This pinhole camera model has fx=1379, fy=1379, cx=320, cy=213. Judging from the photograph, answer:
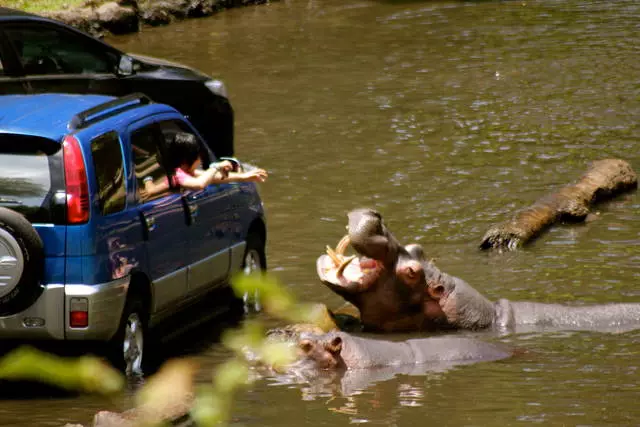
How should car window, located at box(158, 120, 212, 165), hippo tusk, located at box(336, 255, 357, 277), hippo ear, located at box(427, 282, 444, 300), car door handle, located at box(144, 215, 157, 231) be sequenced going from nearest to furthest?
car door handle, located at box(144, 215, 157, 231)
hippo tusk, located at box(336, 255, 357, 277)
hippo ear, located at box(427, 282, 444, 300)
car window, located at box(158, 120, 212, 165)

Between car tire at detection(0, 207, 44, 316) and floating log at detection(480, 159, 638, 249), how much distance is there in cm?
540

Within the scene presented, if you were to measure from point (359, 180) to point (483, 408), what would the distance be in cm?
759

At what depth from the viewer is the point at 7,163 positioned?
345 inches

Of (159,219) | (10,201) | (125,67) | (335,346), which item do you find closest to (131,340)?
(159,219)

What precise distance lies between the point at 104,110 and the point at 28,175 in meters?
0.97

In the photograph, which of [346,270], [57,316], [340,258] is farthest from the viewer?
[346,270]

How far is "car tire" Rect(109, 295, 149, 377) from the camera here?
29.2ft

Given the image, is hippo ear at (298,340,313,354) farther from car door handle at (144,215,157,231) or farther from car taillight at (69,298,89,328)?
car taillight at (69,298,89,328)

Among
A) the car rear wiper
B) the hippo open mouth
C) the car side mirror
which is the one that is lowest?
the hippo open mouth

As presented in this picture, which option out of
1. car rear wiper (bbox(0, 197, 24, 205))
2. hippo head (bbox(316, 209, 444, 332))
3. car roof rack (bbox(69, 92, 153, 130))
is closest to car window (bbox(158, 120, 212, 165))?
car roof rack (bbox(69, 92, 153, 130))

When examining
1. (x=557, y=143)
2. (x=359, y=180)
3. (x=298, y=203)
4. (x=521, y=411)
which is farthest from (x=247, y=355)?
(x=557, y=143)

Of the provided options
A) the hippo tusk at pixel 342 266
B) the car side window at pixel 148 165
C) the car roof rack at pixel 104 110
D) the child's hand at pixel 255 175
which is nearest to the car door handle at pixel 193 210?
the car side window at pixel 148 165

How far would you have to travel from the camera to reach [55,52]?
13.2 meters

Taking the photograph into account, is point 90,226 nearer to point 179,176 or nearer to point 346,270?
point 179,176
